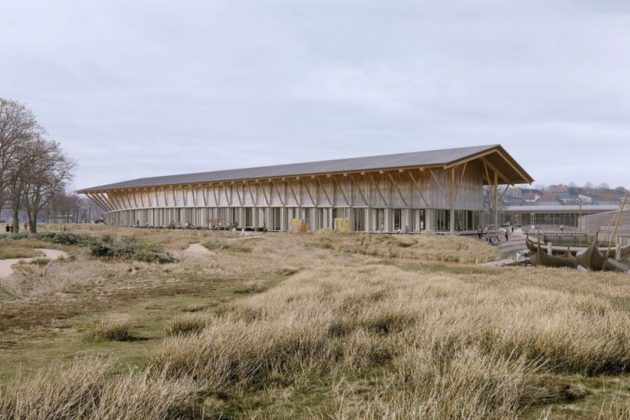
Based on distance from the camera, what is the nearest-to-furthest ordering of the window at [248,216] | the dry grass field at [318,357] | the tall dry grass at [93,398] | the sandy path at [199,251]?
1. the tall dry grass at [93,398]
2. the dry grass field at [318,357]
3. the sandy path at [199,251]
4. the window at [248,216]

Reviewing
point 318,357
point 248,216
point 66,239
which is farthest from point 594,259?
point 248,216

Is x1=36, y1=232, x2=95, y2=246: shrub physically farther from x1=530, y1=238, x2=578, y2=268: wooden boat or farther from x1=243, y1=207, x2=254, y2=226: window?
x1=530, y1=238, x2=578, y2=268: wooden boat

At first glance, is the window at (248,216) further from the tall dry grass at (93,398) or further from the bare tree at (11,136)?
the tall dry grass at (93,398)

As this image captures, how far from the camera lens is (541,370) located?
17.2 ft

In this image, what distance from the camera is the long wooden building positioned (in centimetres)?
3634

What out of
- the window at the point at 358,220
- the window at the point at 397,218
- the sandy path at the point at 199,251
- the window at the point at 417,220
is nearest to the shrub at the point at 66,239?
the sandy path at the point at 199,251

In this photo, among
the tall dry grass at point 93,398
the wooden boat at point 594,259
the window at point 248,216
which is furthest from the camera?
the window at point 248,216

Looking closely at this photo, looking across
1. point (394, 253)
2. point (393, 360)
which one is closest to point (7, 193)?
point (394, 253)

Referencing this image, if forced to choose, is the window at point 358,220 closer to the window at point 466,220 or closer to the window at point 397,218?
the window at point 397,218

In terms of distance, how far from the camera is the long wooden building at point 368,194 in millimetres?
36344

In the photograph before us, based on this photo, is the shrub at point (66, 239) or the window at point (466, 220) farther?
the window at point (466, 220)

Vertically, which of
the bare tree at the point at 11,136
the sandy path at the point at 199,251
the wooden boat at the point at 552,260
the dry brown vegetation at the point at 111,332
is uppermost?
the bare tree at the point at 11,136

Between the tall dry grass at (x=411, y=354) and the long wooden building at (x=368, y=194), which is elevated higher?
the long wooden building at (x=368, y=194)

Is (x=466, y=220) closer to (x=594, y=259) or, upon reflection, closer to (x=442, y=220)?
(x=442, y=220)
